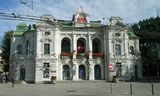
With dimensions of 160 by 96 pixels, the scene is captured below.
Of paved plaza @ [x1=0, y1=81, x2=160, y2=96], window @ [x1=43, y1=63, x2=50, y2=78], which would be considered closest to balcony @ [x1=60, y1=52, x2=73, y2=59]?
window @ [x1=43, y1=63, x2=50, y2=78]

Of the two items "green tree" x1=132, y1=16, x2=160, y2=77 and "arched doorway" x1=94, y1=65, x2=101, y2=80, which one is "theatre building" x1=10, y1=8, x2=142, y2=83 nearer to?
"arched doorway" x1=94, y1=65, x2=101, y2=80

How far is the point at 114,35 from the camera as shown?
193ft

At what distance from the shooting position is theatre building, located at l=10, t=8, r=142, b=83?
56.4m

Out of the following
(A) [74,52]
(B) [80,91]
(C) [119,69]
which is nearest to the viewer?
(B) [80,91]

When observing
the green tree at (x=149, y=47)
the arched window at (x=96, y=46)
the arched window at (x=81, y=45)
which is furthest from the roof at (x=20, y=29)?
the green tree at (x=149, y=47)

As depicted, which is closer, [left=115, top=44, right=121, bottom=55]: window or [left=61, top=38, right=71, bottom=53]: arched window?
[left=115, top=44, right=121, bottom=55]: window

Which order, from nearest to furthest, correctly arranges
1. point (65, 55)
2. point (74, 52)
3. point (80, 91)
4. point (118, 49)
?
point (80, 91) → point (65, 55) → point (74, 52) → point (118, 49)

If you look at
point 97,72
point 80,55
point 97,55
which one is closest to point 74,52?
point 80,55

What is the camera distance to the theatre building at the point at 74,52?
2222 inches

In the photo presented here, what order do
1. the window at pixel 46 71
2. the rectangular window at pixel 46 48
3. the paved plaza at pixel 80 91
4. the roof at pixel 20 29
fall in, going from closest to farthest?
the paved plaza at pixel 80 91 → the window at pixel 46 71 → the rectangular window at pixel 46 48 → the roof at pixel 20 29

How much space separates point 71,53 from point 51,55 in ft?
14.7

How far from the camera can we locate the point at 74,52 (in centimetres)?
5822

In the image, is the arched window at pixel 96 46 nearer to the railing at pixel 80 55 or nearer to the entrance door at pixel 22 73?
the railing at pixel 80 55

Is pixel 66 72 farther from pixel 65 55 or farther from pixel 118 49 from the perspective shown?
pixel 118 49
